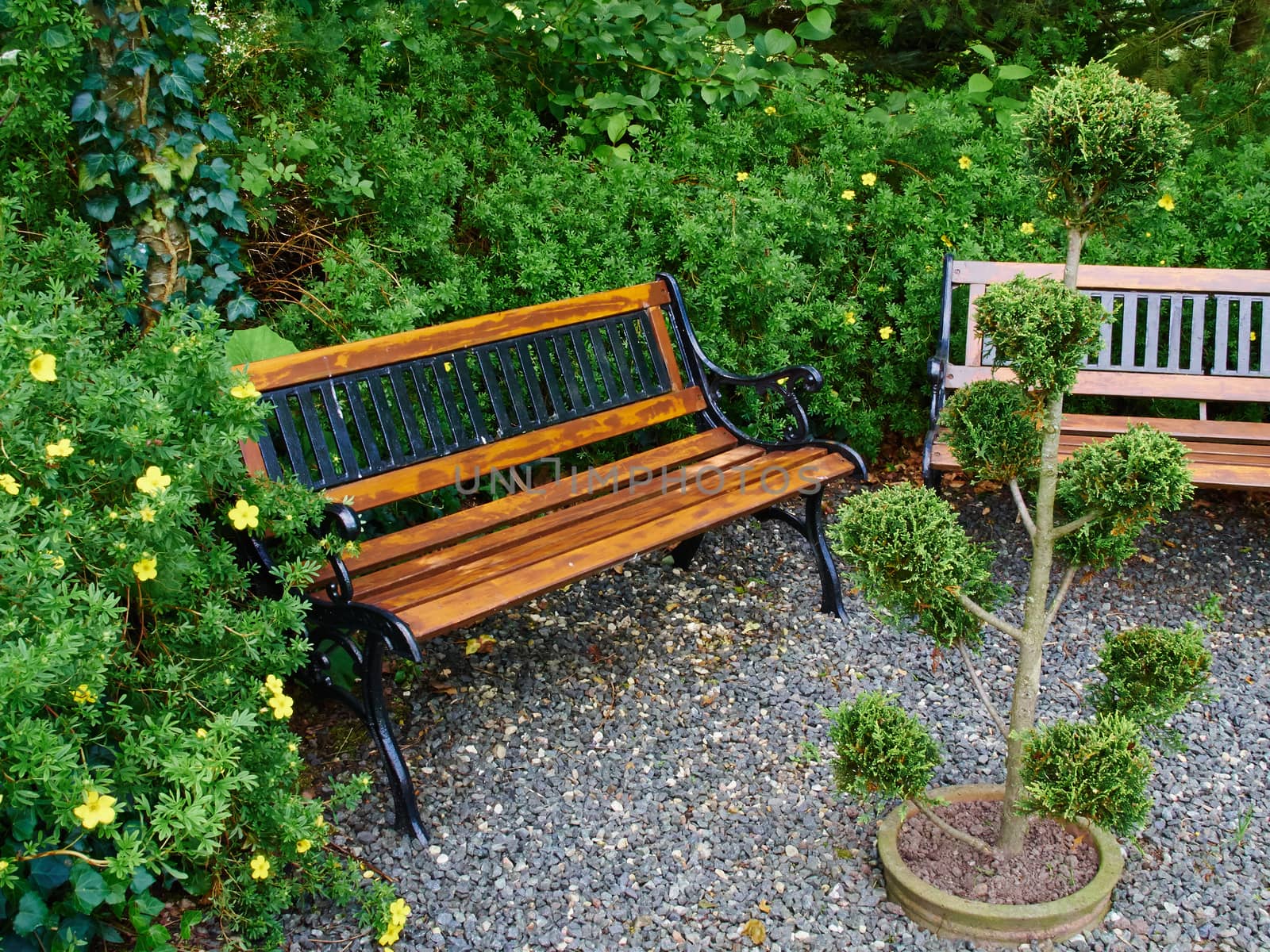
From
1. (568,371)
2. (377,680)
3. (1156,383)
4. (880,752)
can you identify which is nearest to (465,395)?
(568,371)

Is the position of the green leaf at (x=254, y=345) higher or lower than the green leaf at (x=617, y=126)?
lower

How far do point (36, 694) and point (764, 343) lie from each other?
11.1 feet

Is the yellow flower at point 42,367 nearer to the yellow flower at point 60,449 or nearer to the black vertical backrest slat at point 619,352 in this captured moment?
the yellow flower at point 60,449

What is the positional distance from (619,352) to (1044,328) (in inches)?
83.9

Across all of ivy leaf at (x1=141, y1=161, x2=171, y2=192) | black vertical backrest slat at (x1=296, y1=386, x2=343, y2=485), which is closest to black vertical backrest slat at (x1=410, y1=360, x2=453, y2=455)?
black vertical backrest slat at (x1=296, y1=386, x2=343, y2=485)

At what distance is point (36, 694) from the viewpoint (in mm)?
2168

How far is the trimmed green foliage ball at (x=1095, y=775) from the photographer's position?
2.43 metres

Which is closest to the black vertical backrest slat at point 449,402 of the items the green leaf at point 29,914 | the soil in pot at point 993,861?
the soil in pot at point 993,861

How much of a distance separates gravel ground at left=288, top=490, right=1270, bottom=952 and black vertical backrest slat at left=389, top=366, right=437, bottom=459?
0.70 meters

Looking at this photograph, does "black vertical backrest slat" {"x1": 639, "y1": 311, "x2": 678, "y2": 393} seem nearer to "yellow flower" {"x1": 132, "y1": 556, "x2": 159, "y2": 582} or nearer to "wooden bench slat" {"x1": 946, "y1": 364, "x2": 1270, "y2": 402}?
"wooden bench slat" {"x1": 946, "y1": 364, "x2": 1270, "y2": 402}

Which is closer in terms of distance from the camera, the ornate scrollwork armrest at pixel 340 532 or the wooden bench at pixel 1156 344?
the ornate scrollwork armrest at pixel 340 532

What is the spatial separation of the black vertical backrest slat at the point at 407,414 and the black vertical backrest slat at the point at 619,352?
0.89 meters

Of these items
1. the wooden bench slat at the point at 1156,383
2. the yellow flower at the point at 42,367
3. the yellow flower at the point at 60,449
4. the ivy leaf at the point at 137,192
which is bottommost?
the wooden bench slat at the point at 1156,383

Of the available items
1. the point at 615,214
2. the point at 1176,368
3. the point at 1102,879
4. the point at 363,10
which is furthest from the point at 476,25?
the point at 1102,879
